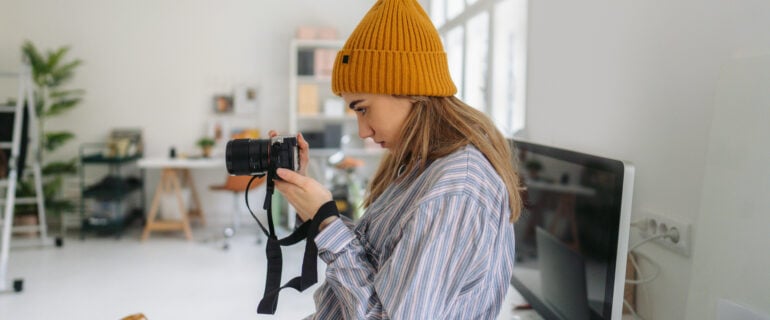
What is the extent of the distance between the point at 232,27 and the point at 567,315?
4.63m

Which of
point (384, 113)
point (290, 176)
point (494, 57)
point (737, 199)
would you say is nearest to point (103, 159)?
point (494, 57)

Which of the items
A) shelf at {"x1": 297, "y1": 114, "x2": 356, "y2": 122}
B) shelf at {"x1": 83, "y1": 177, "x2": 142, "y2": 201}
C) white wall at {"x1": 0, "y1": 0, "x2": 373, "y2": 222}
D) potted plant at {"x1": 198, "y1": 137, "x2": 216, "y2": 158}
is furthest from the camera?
shelf at {"x1": 297, "y1": 114, "x2": 356, "y2": 122}

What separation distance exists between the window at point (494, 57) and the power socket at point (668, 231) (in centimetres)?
106

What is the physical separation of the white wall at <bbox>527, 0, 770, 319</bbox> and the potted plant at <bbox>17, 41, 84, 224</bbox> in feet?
14.6

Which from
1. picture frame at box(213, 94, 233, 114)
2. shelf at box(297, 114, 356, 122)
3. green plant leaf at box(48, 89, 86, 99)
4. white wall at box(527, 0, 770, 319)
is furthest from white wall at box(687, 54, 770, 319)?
green plant leaf at box(48, 89, 86, 99)

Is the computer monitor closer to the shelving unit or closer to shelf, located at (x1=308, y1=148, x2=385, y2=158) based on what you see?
shelf, located at (x1=308, y1=148, x2=385, y2=158)

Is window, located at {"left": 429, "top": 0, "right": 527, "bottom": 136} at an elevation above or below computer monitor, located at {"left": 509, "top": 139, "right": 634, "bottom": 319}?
above

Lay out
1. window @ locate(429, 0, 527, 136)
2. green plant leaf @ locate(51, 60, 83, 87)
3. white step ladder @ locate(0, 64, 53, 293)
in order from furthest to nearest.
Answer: green plant leaf @ locate(51, 60, 83, 87)
white step ladder @ locate(0, 64, 53, 293)
window @ locate(429, 0, 527, 136)

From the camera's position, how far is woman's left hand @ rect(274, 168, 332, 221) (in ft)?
3.56

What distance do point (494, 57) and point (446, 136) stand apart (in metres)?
2.34

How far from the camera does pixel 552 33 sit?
2180 mm

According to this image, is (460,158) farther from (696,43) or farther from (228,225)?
(228,225)

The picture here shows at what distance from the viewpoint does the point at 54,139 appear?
4.90 metres

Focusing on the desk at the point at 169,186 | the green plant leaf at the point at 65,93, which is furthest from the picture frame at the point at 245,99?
the green plant leaf at the point at 65,93
